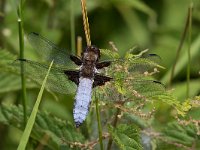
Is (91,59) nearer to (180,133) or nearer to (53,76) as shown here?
(53,76)

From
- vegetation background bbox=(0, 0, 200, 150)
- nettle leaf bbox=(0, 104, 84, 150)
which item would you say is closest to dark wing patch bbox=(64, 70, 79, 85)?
nettle leaf bbox=(0, 104, 84, 150)

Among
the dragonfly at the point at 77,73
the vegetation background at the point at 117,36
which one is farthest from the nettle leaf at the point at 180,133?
the dragonfly at the point at 77,73

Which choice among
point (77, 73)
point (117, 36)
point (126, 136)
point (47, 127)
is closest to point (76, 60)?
point (77, 73)

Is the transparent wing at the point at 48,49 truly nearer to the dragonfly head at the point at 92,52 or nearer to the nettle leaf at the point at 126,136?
the dragonfly head at the point at 92,52

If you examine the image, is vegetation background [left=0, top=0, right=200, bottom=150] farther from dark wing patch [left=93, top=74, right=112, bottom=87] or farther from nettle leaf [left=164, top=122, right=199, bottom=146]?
dark wing patch [left=93, top=74, right=112, bottom=87]

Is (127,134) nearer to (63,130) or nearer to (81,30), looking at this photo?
(63,130)
